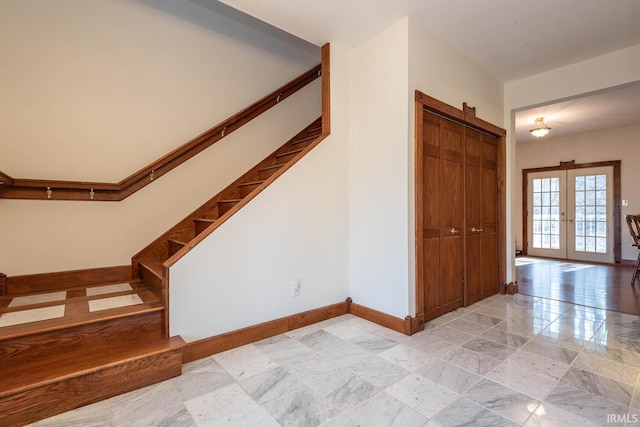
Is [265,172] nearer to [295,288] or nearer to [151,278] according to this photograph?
[295,288]

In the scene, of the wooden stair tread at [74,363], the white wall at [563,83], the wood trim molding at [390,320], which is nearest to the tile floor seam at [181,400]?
the wooden stair tread at [74,363]

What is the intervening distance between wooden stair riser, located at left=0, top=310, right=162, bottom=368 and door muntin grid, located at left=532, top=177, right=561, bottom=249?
8.37 meters

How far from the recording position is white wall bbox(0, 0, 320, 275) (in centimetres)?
254

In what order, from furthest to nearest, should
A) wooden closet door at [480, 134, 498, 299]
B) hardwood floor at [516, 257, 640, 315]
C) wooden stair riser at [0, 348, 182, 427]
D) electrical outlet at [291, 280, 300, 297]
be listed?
wooden closet door at [480, 134, 498, 299] → hardwood floor at [516, 257, 640, 315] → electrical outlet at [291, 280, 300, 297] → wooden stair riser at [0, 348, 182, 427]

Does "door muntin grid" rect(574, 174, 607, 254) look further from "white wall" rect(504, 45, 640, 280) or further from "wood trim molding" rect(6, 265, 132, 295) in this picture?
"wood trim molding" rect(6, 265, 132, 295)

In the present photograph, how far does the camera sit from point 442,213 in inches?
125

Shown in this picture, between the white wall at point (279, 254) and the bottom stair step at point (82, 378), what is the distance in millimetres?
233

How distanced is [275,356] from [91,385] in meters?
1.12

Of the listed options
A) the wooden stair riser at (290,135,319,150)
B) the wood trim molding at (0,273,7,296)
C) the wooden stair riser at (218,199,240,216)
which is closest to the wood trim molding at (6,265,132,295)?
the wood trim molding at (0,273,7,296)

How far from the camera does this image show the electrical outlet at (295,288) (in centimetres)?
286

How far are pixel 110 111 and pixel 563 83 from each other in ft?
16.0

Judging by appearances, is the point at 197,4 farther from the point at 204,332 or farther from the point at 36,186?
the point at 204,332

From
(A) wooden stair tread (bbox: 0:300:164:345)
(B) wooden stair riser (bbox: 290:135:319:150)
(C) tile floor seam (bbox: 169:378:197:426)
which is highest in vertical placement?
(B) wooden stair riser (bbox: 290:135:319:150)

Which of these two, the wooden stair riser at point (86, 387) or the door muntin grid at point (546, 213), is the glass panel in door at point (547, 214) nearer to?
the door muntin grid at point (546, 213)
